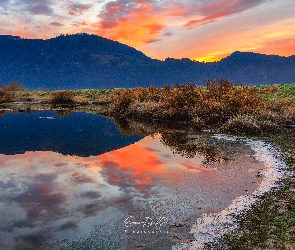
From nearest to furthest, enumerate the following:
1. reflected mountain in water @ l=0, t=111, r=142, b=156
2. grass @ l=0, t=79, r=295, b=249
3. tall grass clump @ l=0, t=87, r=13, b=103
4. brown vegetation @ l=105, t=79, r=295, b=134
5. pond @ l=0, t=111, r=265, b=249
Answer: grass @ l=0, t=79, r=295, b=249, pond @ l=0, t=111, r=265, b=249, reflected mountain in water @ l=0, t=111, r=142, b=156, brown vegetation @ l=105, t=79, r=295, b=134, tall grass clump @ l=0, t=87, r=13, b=103

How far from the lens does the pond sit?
6.24 metres

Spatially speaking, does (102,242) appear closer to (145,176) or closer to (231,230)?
(231,230)

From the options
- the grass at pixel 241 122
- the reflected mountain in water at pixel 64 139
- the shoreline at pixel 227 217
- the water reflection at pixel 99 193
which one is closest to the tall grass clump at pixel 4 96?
the grass at pixel 241 122

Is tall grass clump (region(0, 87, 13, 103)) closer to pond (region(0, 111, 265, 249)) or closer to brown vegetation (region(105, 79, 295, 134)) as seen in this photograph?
brown vegetation (region(105, 79, 295, 134))

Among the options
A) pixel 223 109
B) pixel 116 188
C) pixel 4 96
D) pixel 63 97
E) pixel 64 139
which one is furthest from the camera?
pixel 4 96

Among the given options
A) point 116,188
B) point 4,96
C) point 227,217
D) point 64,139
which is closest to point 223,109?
point 64,139

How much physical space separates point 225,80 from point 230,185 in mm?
16649

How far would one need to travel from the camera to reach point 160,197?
326 inches

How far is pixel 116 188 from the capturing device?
9055mm

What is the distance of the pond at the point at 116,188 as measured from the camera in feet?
20.5

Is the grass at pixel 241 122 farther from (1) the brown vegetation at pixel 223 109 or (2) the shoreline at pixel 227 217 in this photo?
(2) the shoreline at pixel 227 217

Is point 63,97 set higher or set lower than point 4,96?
lower

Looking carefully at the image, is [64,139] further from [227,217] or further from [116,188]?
[227,217]

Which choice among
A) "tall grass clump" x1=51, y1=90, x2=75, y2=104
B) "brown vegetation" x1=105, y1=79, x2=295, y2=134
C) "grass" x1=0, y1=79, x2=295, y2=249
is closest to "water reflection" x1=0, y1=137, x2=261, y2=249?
"grass" x1=0, y1=79, x2=295, y2=249
